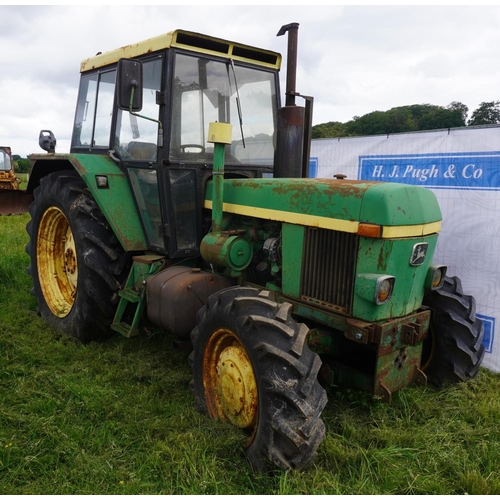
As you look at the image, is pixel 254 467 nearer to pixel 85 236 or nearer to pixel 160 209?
pixel 160 209

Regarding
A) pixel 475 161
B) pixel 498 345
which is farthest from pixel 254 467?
pixel 475 161

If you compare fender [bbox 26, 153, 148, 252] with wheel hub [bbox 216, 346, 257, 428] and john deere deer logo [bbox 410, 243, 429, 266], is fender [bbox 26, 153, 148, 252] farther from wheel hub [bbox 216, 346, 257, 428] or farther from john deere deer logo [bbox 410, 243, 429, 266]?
john deere deer logo [bbox 410, 243, 429, 266]

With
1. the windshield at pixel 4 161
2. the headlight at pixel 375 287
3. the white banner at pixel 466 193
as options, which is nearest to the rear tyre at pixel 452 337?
the headlight at pixel 375 287

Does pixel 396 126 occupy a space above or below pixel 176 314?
above

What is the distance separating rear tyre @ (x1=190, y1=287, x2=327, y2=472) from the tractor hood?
0.61 meters

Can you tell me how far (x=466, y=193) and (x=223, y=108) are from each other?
246 cm

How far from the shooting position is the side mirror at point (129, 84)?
338 centimetres

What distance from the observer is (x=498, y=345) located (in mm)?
4461

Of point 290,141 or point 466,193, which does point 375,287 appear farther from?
point 466,193

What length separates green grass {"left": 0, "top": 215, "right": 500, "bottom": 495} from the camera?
2523 millimetres

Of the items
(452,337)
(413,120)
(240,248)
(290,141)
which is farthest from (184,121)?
(413,120)

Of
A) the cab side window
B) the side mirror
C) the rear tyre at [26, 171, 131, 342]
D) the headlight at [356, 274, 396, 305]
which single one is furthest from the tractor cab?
the headlight at [356, 274, 396, 305]

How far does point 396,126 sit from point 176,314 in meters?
15.4

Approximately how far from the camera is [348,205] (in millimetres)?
2965
